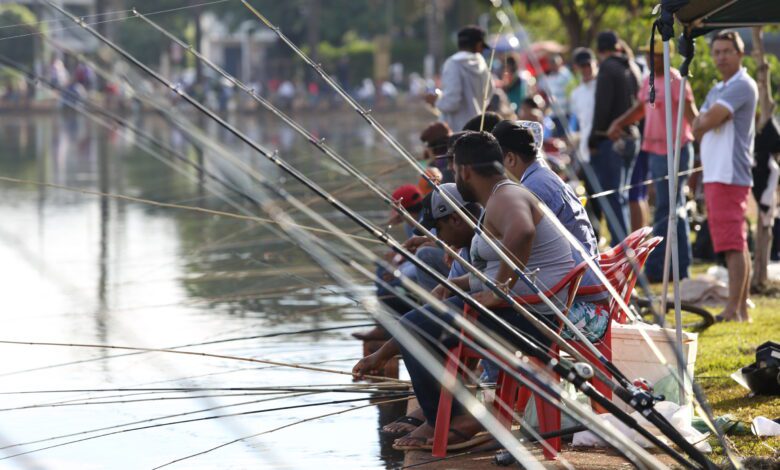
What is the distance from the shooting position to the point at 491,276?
5418 millimetres

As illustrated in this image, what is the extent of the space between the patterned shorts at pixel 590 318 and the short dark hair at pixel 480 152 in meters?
0.60

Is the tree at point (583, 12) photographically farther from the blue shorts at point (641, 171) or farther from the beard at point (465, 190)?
the beard at point (465, 190)

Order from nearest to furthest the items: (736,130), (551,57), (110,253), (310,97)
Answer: (736,130)
(110,253)
(551,57)
(310,97)

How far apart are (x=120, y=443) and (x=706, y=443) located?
7.56 ft

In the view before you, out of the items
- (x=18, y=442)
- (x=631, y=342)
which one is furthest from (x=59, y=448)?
(x=631, y=342)

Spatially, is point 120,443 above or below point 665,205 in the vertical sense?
below

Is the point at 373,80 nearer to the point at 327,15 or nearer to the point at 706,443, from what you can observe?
the point at 327,15

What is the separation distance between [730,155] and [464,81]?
2.57m

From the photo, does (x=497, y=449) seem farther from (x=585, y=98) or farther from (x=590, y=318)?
(x=585, y=98)

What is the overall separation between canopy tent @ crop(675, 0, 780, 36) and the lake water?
6.54 ft

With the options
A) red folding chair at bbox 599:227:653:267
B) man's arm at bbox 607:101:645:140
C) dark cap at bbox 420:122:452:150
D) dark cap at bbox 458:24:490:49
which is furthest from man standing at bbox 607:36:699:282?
red folding chair at bbox 599:227:653:267

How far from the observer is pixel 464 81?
9875 mm

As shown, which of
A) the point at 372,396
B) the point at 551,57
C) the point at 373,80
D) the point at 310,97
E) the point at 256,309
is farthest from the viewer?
the point at 373,80

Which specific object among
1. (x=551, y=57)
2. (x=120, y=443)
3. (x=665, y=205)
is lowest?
(x=120, y=443)
